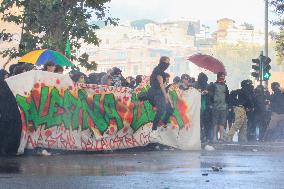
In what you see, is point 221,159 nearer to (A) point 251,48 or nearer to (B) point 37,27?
(B) point 37,27

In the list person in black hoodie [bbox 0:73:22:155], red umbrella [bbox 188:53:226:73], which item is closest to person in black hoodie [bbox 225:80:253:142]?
red umbrella [bbox 188:53:226:73]

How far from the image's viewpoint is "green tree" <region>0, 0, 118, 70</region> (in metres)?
20.5

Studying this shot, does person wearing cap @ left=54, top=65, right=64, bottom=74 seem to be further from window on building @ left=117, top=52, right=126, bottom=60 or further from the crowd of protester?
window on building @ left=117, top=52, right=126, bottom=60

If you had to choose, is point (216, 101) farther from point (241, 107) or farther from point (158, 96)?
point (158, 96)

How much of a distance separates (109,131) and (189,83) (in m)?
5.30

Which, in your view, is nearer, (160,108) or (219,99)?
(160,108)

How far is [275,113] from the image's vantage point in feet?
73.7

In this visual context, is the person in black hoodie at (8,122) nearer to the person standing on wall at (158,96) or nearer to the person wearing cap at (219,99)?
the person standing on wall at (158,96)

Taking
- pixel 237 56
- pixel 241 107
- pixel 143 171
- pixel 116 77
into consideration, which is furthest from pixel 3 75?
pixel 237 56

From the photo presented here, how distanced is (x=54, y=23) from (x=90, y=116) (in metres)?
6.07

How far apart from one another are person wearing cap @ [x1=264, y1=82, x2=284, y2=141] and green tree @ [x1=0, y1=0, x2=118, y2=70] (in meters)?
5.31

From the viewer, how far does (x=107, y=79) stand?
59.1 feet

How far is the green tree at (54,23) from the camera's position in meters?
20.5

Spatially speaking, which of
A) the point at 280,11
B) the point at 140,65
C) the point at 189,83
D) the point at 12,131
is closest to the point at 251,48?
the point at 140,65
